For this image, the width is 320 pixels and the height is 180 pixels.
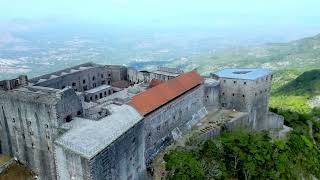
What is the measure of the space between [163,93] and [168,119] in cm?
371

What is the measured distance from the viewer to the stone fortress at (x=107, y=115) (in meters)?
34.2

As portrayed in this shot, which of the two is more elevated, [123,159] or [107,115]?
[107,115]

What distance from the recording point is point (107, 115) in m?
40.1

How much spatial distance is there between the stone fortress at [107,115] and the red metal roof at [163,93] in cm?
16

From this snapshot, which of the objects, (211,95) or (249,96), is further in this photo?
(211,95)

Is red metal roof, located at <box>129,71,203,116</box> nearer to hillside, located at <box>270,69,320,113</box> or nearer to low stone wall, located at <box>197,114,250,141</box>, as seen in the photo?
low stone wall, located at <box>197,114,250,141</box>

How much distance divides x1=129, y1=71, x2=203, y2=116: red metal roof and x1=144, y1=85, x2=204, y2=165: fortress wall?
31.9 inches

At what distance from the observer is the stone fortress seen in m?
34.2

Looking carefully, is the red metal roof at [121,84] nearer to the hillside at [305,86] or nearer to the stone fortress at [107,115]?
the stone fortress at [107,115]

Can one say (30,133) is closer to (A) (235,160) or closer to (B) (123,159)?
(B) (123,159)

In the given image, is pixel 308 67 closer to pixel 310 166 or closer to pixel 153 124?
pixel 310 166

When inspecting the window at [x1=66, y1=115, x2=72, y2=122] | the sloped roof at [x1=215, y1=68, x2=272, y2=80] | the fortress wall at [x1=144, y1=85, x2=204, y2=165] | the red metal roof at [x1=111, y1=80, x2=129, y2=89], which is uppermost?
the sloped roof at [x1=215, y1=68, x2=272, y2=80]

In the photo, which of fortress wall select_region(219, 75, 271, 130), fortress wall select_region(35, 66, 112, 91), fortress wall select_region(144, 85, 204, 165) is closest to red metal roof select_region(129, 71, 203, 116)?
fortress wall select_region(144, 85, 204, 165)


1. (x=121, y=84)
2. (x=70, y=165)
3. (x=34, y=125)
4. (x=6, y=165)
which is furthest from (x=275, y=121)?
(x=6, y=165)
